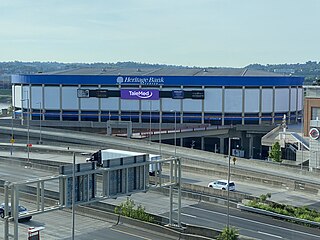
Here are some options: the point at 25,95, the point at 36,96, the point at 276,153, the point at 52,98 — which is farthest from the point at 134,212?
the point at 25,95

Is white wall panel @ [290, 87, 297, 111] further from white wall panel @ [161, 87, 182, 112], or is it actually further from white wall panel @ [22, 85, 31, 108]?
white wall panel @ [22, 85, 31, 108]

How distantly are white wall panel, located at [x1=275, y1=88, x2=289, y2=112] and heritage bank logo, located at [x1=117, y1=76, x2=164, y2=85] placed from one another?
23880 mm

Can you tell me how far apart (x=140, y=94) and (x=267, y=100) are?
1020 inches

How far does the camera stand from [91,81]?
12800 cm

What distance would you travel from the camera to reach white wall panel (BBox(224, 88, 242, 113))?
4806 inches

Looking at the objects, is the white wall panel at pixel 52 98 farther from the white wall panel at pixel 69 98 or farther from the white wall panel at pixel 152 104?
the white wall panel at pixel 152 104

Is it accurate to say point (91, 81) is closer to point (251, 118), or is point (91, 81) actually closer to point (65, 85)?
point (65, 85)

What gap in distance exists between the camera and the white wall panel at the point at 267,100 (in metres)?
123

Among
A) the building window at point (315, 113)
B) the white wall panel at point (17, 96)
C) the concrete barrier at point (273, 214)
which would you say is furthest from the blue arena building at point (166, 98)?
the concrete barrier at point (273, 214)

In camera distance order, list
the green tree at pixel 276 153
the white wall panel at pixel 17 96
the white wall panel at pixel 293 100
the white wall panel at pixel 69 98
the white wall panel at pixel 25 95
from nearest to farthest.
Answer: the green tree at pixel 276 153
the white wall panel at pixel 293 100
the white wall panel at pixel 69 98
the white wall panel at pixel 25 95
the white wall panel at pixel 17 96

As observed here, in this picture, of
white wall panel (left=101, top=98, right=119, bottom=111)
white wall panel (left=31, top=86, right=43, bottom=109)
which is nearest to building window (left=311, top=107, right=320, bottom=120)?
white wall panel (left=101, top=98, right=119, bottom=111)

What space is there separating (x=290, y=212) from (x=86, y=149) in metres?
46.4

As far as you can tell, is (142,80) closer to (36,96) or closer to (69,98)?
(69,98)

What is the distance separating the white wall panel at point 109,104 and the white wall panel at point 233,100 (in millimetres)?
22723
